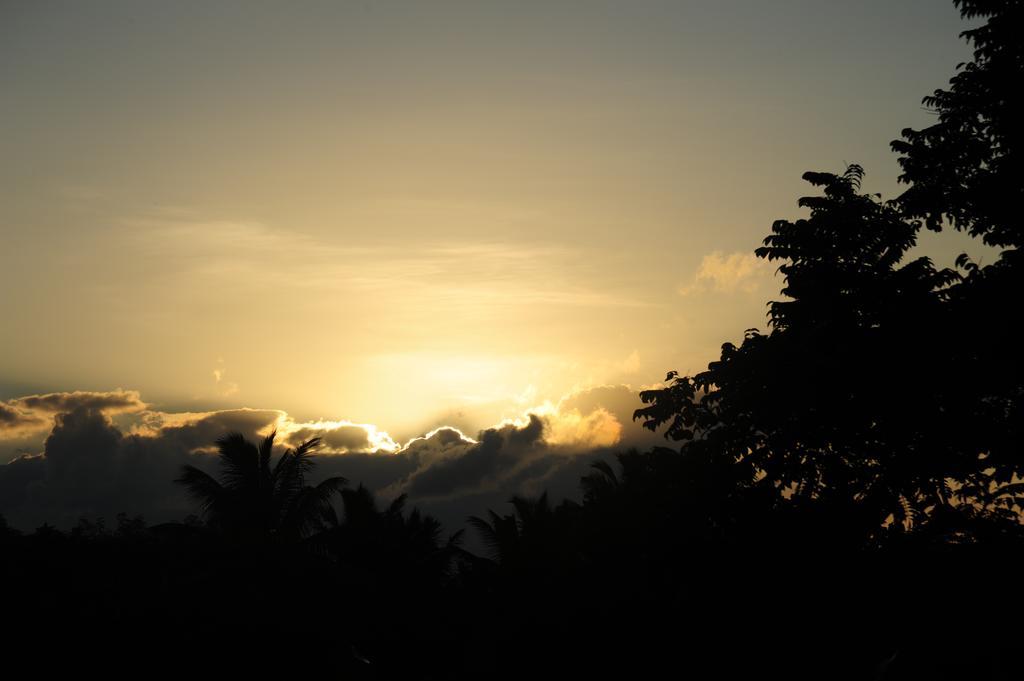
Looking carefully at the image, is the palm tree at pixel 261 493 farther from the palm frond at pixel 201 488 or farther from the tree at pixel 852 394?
the tree at pixel 852 394

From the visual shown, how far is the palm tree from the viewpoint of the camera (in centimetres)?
2806

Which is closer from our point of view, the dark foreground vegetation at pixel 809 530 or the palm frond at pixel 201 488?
the dark foreground vegetation at pixel 809 530

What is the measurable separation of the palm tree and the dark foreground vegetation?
5.92 m

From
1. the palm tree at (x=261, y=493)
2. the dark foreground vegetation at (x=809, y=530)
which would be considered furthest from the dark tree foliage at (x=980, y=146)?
the palm tree at (x=261, y=493)

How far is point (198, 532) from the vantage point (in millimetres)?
25109

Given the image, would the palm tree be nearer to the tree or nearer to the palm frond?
the palm frond

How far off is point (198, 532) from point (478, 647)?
374 inches

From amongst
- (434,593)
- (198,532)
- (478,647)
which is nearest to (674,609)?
(478,647)

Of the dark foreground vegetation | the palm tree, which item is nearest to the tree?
the dark foreground vegetation

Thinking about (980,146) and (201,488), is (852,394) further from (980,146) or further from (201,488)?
(201,488)

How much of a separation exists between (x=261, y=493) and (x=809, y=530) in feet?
63.2

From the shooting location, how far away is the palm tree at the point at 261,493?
28062mm

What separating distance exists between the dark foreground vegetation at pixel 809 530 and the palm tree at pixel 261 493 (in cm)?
592

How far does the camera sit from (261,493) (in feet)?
93.0
